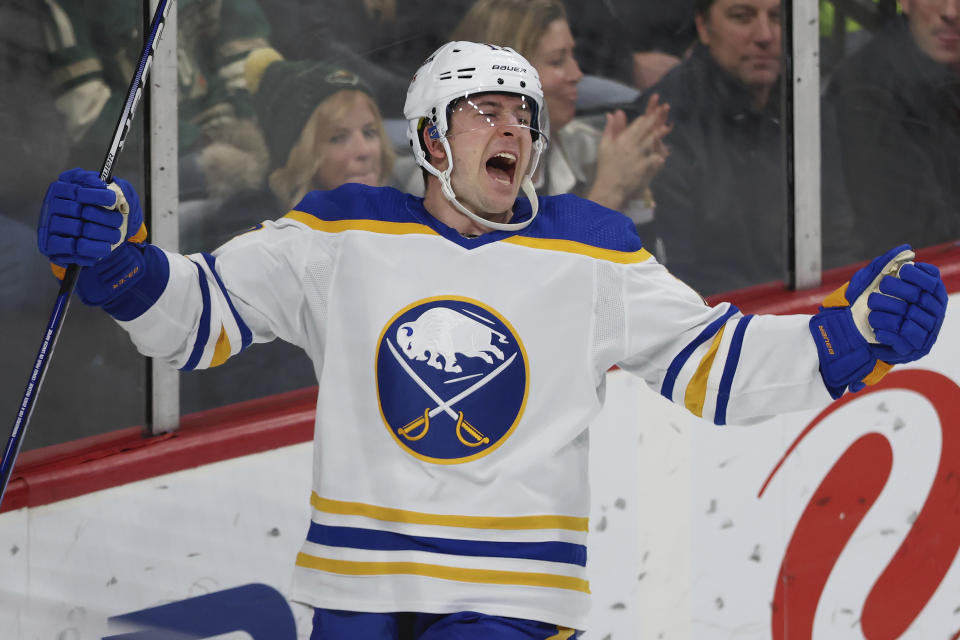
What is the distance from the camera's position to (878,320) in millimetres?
1661

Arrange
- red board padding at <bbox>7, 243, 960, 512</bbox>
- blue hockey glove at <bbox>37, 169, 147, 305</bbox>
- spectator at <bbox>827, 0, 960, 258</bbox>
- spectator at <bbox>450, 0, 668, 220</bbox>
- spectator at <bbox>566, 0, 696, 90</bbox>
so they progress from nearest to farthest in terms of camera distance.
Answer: blue hockey glove at <bbox>37, 169, 147, 305</bbox>
red board padding at <bbox>7, 243, 960, 512</bbox>
spectator at <bbox>450, 0, 668, 220</bbox>
spectator at <bbox>566, 0, 696, 90</bbox>
spectator at <bbox>827, 0, 960, 258</bbox>

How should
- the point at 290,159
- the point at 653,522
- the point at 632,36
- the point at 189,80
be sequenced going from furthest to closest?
the point at 632,36, the point at 653,522, the point at 290,159, the point at 189,80

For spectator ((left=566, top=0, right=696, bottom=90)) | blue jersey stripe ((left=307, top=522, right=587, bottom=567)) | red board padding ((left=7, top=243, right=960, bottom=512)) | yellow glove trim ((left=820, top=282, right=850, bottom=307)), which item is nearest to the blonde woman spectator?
red board padding ((left=7, top=243, right=960, bottom=512))

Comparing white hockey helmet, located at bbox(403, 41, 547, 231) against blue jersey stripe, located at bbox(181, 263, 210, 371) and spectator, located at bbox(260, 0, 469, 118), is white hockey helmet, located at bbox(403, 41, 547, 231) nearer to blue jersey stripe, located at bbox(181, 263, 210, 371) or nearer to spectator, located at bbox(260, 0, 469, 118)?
blue jersey stripe, located at bbox(181, 263, 210, 371)

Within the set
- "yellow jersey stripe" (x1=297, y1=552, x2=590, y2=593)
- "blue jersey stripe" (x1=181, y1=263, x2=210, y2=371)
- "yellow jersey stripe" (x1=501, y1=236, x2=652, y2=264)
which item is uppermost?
"yellow jersey stripe" (x1=501, y1=236, x2=652, y2=264)

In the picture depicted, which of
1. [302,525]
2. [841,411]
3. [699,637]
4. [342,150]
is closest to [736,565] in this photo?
[699,637]

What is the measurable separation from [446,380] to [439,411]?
0.14ft

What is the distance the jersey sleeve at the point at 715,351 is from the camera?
1.78 m

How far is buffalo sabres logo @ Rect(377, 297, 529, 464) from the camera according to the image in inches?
68.6

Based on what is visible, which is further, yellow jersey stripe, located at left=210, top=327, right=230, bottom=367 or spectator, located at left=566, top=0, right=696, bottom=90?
spectator, located at left=566, top=0, right=696, bottom=90

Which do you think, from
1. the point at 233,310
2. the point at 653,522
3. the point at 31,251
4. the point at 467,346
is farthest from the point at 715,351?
the point at 31,251

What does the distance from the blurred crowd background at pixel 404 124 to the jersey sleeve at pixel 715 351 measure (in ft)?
2.76

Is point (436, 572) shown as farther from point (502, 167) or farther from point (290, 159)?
point (290, 159)

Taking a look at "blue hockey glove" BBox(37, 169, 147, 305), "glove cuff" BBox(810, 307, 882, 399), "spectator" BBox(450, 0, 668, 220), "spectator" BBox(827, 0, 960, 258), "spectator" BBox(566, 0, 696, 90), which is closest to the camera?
"blue hockey glove" BBox(37, 169, 147, 305)
